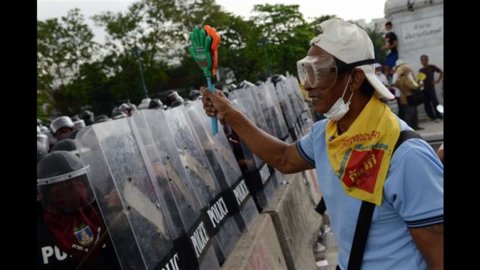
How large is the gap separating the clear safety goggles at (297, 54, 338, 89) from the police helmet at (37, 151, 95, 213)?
65.0 inches

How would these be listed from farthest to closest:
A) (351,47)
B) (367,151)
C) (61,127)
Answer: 1. (61,127)
2. (351,47)
3. (367,151)

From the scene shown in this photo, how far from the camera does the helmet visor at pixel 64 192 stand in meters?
3.02

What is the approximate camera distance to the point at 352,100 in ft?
6.95

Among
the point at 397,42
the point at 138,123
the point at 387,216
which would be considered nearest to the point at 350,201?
the point at 387,216

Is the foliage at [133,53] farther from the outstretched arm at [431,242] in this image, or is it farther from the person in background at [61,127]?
the outstretched arm at [431,242]

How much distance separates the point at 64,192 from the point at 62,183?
0.07 m

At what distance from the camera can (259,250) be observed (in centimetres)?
396

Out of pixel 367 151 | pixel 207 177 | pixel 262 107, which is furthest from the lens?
pixel 262 107

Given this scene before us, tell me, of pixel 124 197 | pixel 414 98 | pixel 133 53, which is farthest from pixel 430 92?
pixel 133 53

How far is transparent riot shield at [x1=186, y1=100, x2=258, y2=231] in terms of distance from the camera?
4306mm

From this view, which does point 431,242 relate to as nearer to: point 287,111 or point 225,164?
point 225,164

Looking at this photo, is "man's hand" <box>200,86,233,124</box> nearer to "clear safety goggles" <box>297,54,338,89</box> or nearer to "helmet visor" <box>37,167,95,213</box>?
"clear safety goggles" <box>297,54,338,89</box>
